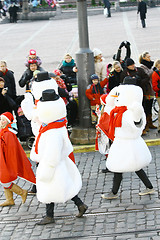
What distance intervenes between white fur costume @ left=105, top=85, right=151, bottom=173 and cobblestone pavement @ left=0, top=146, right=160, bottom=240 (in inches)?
22.6

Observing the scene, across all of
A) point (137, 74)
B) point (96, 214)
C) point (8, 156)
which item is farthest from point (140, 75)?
point (96, 214)

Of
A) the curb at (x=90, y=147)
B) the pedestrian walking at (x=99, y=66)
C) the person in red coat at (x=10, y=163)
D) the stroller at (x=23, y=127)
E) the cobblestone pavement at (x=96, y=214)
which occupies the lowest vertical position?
the curb at (x=90, y=147)

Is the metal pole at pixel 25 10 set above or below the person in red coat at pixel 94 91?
below

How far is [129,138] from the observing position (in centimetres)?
746

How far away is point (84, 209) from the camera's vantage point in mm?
7168

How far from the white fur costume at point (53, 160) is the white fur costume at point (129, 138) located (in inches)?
32.1

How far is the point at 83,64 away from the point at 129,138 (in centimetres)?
342

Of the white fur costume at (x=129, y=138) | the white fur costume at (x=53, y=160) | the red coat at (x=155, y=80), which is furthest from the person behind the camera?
the red coat at (x=155, y=80)

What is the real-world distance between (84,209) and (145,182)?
1.09 meters

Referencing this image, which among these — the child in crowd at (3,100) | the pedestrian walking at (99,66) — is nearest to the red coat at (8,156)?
the child in crowd at (3,100)

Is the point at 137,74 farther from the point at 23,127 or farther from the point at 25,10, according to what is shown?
the point at 25,10

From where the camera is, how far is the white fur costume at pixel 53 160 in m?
6.72

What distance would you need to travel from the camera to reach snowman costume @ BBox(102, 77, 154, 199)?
7324 mm

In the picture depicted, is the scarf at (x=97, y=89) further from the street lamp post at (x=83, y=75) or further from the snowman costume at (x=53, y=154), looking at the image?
the snowman costume at (x=53, y=154)
